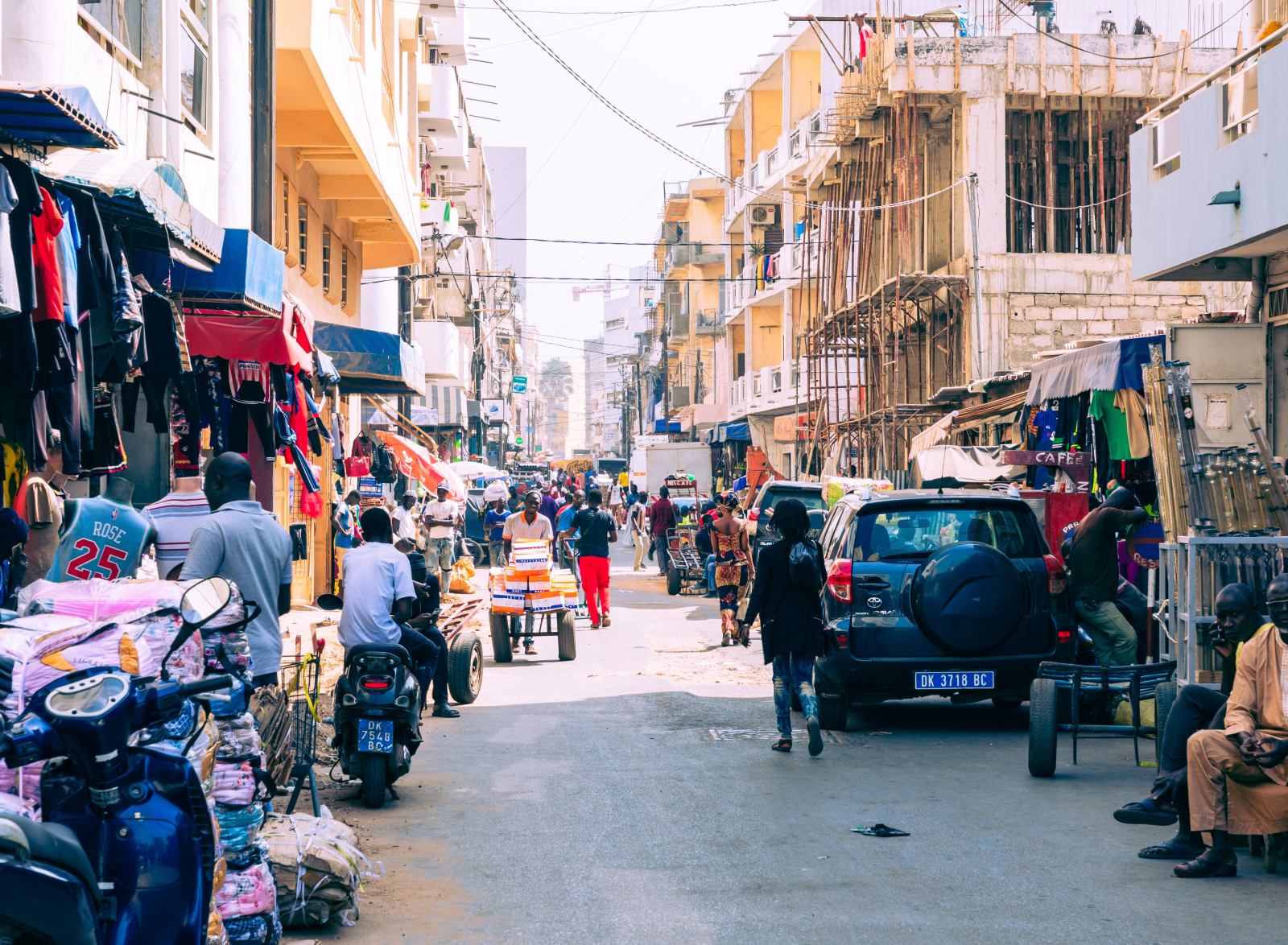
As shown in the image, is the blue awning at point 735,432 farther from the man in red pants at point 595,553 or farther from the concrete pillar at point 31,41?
the concrete pillar at point 31,41

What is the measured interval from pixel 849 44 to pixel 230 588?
29674 millimetres

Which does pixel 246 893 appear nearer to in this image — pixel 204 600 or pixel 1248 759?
pixel 204 600

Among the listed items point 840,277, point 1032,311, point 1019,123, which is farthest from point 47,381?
point 840,277

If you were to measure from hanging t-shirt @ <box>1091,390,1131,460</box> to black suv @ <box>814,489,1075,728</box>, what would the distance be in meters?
4.97

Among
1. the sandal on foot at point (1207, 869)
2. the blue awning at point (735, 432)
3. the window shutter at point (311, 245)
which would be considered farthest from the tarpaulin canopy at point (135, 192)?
the blue awning at point (735, 432)

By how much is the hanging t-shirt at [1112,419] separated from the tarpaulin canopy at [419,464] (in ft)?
44.5

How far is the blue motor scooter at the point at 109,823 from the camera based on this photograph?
3.28 meters

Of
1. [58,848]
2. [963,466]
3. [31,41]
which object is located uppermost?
[31,41]

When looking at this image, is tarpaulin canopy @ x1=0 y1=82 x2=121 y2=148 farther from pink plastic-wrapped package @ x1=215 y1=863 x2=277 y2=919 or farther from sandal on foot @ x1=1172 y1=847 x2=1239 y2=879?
sandal on foot @ x1=1172 y1=847 x2=1239 y2=879

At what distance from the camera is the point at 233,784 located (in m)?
5.06

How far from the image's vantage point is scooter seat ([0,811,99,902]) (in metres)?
3.26

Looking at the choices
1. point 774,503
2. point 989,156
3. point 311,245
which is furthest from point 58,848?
point 989,156

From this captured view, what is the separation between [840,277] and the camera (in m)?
33.1

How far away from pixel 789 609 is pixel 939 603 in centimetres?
117
